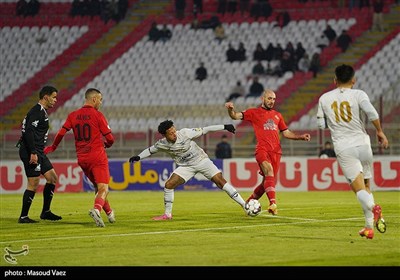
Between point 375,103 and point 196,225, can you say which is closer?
point 196,225

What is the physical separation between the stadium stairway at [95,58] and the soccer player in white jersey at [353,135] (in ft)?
93.9

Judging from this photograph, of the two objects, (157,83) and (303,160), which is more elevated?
(157,83)

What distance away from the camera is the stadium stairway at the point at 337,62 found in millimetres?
37125

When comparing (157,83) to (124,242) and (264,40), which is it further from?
(124,242)

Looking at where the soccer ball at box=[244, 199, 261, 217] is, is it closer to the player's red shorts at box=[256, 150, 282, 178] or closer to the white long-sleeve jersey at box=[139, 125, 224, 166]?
the player's red shorts at box=[256, 150, 282, 178]

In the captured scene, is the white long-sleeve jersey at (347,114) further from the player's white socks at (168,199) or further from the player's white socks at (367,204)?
the player's white socks at (168,199)

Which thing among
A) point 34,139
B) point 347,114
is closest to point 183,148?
point 34,139

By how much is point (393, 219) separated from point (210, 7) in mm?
30117

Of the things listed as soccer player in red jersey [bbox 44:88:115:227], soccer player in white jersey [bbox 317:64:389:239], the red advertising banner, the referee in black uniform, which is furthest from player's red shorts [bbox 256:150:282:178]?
the red advertising banner

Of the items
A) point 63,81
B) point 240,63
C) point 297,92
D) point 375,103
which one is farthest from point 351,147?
point 63,81

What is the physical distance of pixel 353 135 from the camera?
12812 millimetres

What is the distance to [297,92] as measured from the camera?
38219mm

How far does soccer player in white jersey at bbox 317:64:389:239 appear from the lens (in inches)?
497

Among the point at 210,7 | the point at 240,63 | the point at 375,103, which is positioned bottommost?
the point at 375,103
